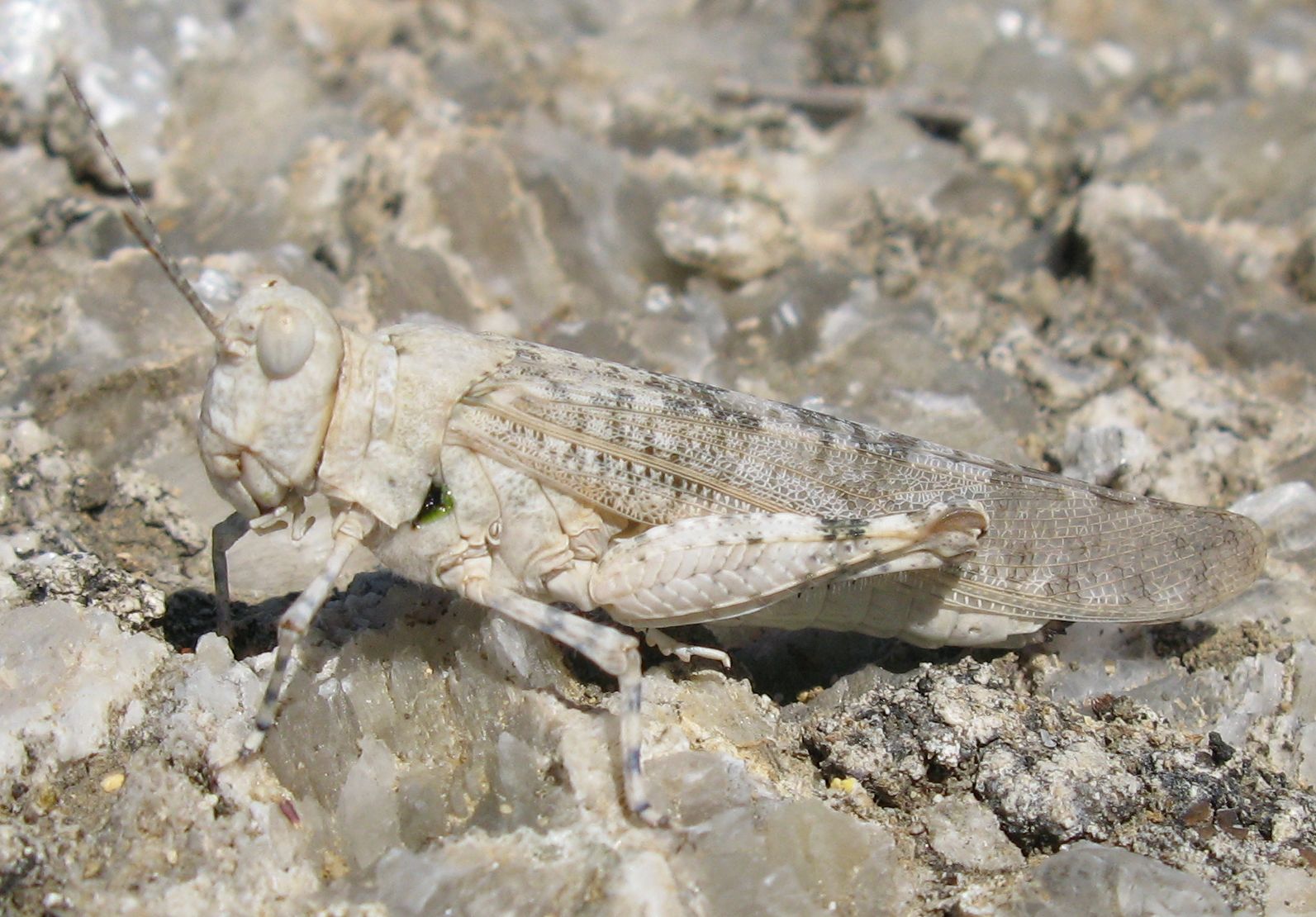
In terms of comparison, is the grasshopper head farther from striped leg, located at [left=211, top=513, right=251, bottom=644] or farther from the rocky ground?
the rocky ground

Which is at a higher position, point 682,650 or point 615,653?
point 615,653

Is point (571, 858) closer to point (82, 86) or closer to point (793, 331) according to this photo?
point (793, 331)

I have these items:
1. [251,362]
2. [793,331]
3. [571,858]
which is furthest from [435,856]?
[793,331]

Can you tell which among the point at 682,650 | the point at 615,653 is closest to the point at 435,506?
the point at 615,653

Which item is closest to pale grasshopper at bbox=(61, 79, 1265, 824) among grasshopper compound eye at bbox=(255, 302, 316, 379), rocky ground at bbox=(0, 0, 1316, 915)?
grasshopper compound eye at bbox=(255, 302, 316, 379)

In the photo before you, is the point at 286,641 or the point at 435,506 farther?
the point at 435,506

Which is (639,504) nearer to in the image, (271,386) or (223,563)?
(271,386)
